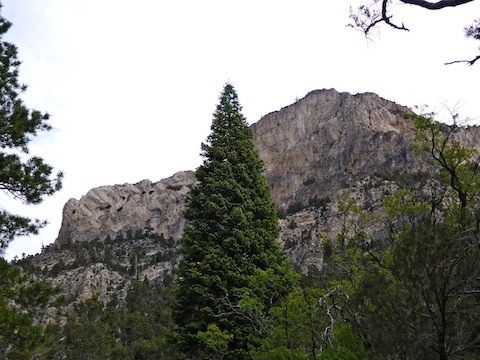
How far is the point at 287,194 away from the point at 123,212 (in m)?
30.9

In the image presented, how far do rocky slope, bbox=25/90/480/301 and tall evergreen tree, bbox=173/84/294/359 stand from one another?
34.1 metres

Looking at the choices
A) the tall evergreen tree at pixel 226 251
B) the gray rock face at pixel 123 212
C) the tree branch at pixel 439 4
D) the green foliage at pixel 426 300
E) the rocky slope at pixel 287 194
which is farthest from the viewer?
the gray rock face at pixel 123 212

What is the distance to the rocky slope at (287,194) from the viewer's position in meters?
55.0

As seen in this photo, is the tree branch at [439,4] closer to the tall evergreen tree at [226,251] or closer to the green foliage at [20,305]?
the green foliage at [20,305]

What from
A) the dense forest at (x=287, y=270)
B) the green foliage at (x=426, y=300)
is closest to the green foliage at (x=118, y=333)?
the dense forest at (x=287, y=270)

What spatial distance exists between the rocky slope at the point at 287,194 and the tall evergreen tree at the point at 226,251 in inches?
1344

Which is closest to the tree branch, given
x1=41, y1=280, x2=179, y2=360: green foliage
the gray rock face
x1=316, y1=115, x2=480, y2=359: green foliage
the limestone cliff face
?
x1=316, y1=115, x2=480, y2=359: green foliage

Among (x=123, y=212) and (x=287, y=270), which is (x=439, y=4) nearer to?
(x=287, y=270)

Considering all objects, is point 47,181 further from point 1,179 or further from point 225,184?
point 225,184

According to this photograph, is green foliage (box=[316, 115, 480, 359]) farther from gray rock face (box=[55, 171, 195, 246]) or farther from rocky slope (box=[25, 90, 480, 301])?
gray rock face (box=[55, 171, 195, 246])

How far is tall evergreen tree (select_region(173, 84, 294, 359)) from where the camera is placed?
39.8 feet

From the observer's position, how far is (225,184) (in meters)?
14.7

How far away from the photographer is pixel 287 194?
268 feet

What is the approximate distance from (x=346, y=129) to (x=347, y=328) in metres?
77.4
